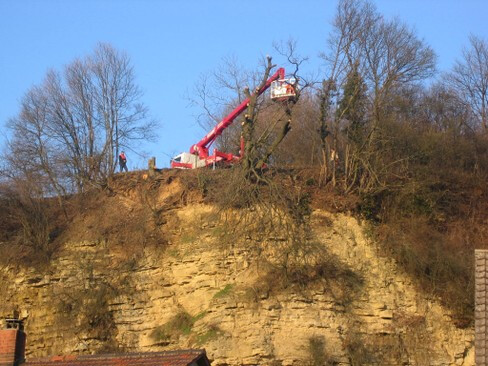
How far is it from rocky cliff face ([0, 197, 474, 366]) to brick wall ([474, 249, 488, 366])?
34.1ft

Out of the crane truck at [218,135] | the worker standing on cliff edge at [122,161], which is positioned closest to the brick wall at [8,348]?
the crane truck at [218,135]

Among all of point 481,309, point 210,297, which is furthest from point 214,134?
point 481,309

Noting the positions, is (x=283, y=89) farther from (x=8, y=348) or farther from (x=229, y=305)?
(x=8, y=348)

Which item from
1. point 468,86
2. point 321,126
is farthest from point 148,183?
point 468,86

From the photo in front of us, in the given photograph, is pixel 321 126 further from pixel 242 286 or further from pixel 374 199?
pixel 242 286

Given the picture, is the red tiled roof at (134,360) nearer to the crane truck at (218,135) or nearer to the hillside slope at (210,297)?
the hillside slope at (210,297)

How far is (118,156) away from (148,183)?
11.2ft

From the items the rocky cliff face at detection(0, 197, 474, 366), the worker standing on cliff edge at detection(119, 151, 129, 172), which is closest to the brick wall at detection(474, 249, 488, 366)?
the rocky cliff face at detection(0, 197, 474, 366)

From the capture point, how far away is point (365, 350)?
1056 inches

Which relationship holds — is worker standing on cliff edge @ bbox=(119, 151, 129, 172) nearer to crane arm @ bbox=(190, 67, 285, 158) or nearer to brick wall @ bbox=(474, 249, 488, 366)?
crane arm @ bbox=(190, 67, 285, 158)

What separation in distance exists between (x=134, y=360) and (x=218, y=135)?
15673mm

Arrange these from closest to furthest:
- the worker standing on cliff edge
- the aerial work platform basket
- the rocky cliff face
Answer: the rocky cliff face < the aerial work platform basket < the worker standing on cliff edge

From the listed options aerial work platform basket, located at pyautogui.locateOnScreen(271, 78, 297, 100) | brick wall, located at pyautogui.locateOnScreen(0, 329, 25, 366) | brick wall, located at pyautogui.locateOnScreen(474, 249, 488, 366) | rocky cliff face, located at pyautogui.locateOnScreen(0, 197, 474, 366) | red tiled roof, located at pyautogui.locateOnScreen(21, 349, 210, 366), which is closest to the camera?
brick wall, located at pyautogui.locateOnScreen(474, 249, 488, 366)

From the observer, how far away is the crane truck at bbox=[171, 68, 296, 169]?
32438 mm
